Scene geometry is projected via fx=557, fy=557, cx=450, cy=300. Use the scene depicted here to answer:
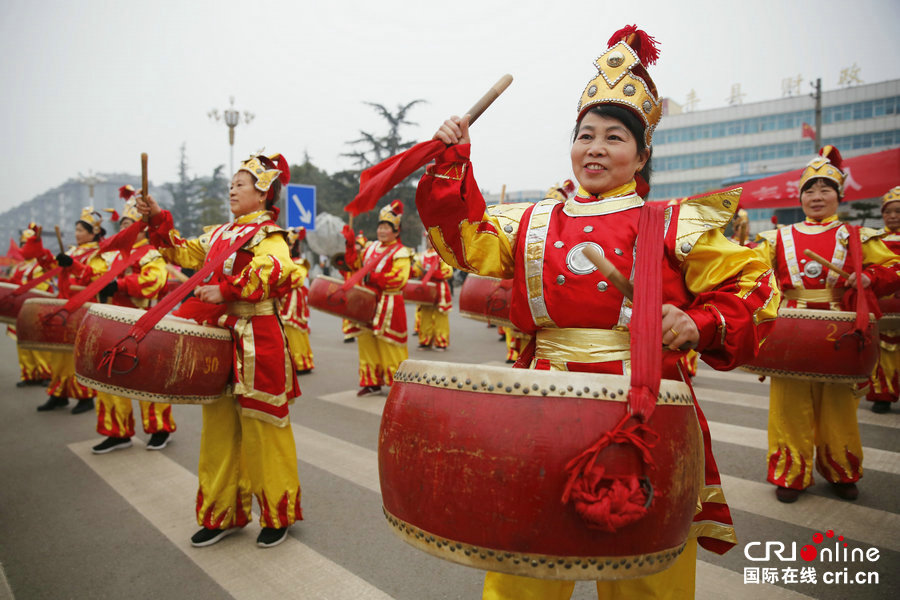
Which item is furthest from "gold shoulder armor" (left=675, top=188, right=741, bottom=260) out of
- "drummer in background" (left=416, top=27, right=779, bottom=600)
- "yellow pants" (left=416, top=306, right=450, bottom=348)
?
"yellow pants" (left=416, top=306, right=450, bottom=348)

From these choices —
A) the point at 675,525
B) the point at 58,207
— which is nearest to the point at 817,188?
the point at 675,525

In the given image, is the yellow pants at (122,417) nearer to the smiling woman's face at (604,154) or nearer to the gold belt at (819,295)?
the smiling woman's face at (604,154)

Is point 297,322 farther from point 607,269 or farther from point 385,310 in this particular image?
point 607,269

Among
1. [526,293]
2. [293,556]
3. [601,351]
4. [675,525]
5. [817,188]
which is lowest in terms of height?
[293,556]

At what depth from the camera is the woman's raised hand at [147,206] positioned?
312 centimetres

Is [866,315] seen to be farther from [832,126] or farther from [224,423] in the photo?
[832,126]

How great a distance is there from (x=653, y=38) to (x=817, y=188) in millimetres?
2698

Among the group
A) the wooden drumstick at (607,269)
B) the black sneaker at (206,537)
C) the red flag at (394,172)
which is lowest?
the black sneaker at (206,537)

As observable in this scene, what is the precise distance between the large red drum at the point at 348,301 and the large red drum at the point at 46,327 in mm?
2597

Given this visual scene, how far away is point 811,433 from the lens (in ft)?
11.9

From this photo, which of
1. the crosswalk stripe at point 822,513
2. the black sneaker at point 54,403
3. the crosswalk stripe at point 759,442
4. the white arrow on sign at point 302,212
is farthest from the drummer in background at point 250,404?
the white arrow on sign at point 302,212

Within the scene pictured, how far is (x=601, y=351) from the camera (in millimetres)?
1600

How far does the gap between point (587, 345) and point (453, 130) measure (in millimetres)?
717

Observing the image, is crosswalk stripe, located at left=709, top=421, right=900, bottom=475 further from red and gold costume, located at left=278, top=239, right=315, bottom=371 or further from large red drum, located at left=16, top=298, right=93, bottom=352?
large red drum, located at left=16, top=298, right=93, bottom=352
